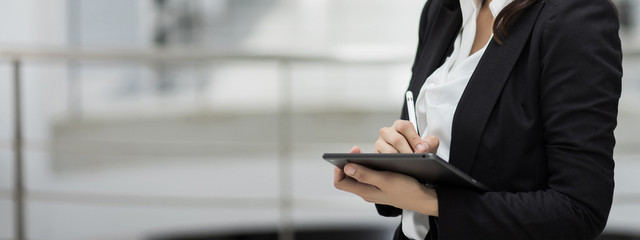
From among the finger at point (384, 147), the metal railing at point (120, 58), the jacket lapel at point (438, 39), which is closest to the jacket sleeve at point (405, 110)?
the jacket lapel at point (438, 39)

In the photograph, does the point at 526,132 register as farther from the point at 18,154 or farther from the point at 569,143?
the point at 18,154

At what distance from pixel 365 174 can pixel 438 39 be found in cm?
24

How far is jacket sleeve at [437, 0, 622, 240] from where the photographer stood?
0.69m

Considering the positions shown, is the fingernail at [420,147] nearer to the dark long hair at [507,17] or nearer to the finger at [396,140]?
the finger at [396,140]

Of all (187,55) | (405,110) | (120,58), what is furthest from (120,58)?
(405,110)

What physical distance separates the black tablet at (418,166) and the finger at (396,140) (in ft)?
0.08

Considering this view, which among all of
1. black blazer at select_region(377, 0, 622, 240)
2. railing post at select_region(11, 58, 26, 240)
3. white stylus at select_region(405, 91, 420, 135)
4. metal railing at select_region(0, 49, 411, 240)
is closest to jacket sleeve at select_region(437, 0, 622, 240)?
black blazer at select_region(377, 0, 622, 240)

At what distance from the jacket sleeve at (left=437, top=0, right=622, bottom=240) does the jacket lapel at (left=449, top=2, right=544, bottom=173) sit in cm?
3

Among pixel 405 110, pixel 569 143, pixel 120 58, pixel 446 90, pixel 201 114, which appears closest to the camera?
pixel 569 143

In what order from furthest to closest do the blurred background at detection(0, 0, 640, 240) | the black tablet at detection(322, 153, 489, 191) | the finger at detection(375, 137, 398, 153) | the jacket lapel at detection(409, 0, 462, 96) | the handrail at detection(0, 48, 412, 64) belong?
the blurred background at detection(0, 0, 640, 240), the handrail at detection(0, 48, 412, 64), the jacket lapel at detection(409, 0, 462, 96), the finger at detection(375, 137, 398, 153), the black tablet at detection(322, 153, 489, 191)

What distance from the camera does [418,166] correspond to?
2.34ft

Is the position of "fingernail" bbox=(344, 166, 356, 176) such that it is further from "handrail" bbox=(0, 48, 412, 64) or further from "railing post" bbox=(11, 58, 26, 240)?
"railing post" bbox=(11, 58, 26, 240)

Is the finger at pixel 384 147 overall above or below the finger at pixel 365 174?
above

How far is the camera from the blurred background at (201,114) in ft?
11.4
